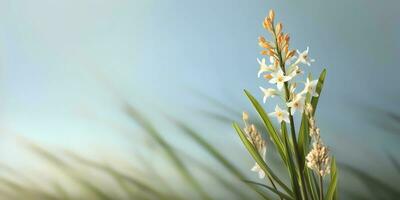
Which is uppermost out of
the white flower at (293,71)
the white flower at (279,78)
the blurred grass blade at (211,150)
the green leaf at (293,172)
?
the white flower at (293,71)

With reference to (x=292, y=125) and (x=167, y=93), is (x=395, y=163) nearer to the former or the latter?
(x=292, y=125)

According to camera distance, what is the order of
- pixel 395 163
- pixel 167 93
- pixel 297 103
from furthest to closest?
pixel 167 93
pixel 395 163
pixel 297 103

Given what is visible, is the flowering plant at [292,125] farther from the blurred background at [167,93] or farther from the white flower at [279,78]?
the blurred background at [167,93]

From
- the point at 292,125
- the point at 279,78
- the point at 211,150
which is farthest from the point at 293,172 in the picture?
the point at 211,150

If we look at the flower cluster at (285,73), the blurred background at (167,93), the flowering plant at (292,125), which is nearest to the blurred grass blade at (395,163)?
the blurred background at (167,93)

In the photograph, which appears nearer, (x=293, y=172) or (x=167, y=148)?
(x=293, y=172)

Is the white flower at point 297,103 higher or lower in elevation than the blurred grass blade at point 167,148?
higher

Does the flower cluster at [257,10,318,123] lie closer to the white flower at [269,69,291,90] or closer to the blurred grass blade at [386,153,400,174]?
the white flower at [269,69,291,90]
